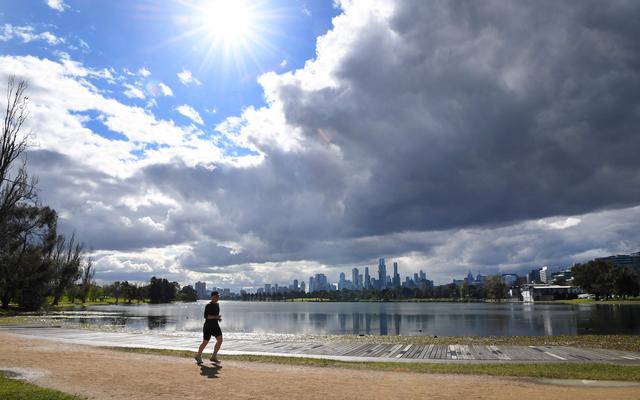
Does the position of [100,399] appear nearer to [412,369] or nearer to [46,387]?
[46,387]

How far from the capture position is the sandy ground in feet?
42.3

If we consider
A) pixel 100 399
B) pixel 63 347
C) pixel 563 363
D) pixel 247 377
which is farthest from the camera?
pixel 63 347

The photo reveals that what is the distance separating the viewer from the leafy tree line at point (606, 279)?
515 ft

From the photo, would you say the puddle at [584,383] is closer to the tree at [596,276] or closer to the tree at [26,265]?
the tree at [26,265]

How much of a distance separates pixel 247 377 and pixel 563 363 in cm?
1378

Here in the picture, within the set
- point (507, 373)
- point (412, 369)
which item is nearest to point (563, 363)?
point (507, 373)

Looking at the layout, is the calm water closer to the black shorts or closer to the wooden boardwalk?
the wooden boardwalk

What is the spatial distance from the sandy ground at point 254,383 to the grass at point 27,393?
0.51 m

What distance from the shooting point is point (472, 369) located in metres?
18.7

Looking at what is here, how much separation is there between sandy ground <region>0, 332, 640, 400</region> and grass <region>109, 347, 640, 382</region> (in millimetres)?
1221

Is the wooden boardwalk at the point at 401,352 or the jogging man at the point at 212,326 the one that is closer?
the jogging man at the point at 212,326

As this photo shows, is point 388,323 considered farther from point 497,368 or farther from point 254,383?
point 254,383

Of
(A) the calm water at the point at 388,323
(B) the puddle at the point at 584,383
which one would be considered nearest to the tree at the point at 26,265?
(A) the calm water at the point at 388,323

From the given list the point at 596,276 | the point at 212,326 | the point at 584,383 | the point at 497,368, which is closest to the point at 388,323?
the point at 497,368
